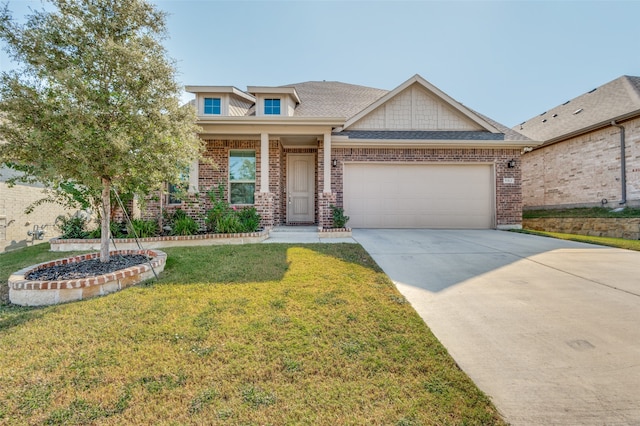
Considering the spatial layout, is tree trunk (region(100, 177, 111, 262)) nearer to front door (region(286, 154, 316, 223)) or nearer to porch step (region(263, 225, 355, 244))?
porch step (region(263, 225, 355, 244))

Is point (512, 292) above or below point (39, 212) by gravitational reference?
below

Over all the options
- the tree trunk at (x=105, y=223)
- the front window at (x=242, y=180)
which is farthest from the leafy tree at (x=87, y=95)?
the front window at (x=242, y=180)

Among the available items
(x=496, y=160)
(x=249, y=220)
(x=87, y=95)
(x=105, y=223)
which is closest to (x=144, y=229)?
(x=249, y=220)

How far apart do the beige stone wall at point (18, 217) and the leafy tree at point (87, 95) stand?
5840mm

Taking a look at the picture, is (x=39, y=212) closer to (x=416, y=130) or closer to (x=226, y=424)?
(x=226, y=424)

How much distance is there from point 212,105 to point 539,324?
10.1m

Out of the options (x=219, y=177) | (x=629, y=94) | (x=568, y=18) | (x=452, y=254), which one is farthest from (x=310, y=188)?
(x=629, y=94)

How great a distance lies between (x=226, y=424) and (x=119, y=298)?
103 inches

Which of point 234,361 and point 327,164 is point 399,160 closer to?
point 327,164

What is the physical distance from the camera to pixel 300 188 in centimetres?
1002

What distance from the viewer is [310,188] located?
10.0m

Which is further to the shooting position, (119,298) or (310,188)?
(310,188)

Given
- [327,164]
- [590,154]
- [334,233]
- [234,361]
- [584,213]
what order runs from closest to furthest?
[234,361] → [334,233] → [327,164] → [584,213] → [590,154]

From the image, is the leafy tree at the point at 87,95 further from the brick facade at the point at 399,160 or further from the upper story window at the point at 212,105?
the upper story window at the point at 212,105
